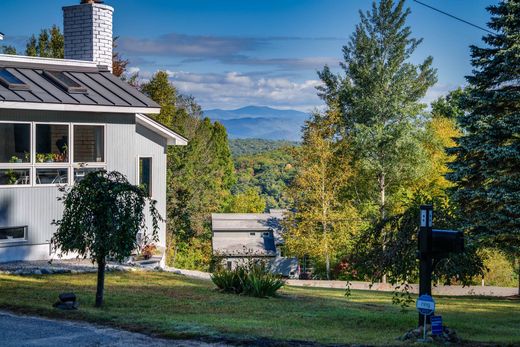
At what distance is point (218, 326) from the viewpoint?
32.1ft

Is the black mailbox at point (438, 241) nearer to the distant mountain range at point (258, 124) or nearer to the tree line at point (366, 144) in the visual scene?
the tree line at point (366, 144)

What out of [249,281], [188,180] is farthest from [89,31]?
[188,180]

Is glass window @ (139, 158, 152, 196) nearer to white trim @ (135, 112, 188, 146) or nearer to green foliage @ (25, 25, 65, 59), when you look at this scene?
white trim @ (135, 112, 188, 146)

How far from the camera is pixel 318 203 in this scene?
3522 cm

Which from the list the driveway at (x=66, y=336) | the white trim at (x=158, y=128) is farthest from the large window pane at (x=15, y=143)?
the driveway at (x=66, y=336)

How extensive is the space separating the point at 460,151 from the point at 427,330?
47.3 ft

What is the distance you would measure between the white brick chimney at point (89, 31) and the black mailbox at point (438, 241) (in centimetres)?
1349

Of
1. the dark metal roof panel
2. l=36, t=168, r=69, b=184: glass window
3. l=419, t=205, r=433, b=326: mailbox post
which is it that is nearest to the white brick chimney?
the dark metal roof panel

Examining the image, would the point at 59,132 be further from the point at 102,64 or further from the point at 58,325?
the point at 58,325

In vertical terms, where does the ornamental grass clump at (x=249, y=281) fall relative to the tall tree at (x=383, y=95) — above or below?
below

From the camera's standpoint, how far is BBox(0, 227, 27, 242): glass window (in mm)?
16703

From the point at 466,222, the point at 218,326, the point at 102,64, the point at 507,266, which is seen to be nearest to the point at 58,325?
the point at 218,326

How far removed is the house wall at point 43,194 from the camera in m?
16.6

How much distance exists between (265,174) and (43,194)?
60.2 m
